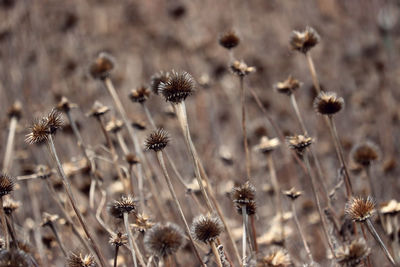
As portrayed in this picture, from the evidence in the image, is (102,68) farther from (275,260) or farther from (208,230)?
(275,260)

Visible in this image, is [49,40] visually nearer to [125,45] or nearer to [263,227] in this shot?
[125,45]

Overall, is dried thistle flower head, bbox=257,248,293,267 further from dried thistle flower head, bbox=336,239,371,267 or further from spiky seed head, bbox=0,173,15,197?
spiky seed head, bbox=0,173,15,197

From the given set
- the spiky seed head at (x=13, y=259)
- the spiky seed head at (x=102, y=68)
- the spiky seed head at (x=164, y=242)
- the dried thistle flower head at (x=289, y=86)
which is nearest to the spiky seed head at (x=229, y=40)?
the dried thistle flower head at (x=289, y=86)

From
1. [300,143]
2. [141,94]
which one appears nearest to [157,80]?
[141,94]

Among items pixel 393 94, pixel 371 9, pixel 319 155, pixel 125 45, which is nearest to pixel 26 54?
pixel 125 45

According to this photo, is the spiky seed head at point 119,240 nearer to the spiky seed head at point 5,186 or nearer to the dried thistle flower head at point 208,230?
the dried thistle flower head at point 208,230

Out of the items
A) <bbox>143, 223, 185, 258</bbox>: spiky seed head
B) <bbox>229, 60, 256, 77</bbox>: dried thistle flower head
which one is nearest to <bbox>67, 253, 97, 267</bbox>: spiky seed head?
<bbox>143, 223, 185, 258</bbox>: spiky seed head
